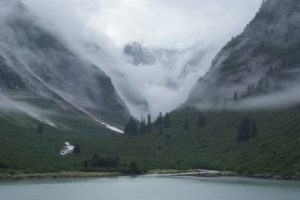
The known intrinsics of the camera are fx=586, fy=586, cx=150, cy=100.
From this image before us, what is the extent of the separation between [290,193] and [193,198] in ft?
83.9

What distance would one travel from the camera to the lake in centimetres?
14800

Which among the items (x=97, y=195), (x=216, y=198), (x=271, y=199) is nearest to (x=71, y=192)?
(x=97, y=195)

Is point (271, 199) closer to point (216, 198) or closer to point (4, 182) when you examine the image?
point (216, 198)

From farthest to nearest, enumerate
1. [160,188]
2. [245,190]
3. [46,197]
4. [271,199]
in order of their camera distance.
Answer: [160,188]
[245,190]
[46,197]
[271,199]

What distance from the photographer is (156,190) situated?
6550 inches

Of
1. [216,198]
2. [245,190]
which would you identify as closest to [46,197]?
[216,198]

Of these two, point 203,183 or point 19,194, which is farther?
point 203,183

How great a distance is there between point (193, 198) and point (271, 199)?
1927 cm

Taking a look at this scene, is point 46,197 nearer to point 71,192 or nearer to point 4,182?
point 71,192

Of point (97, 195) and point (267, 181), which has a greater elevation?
point (267, 181)

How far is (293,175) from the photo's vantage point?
196m

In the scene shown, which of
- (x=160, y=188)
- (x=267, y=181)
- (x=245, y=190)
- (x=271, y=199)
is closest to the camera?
(x=271, y=199)

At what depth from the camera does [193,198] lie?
5753 inches

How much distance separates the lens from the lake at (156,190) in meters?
148
